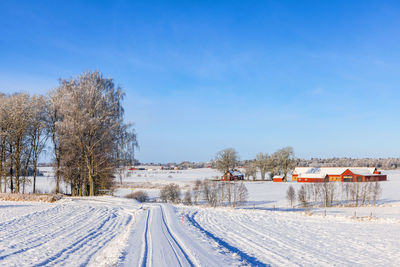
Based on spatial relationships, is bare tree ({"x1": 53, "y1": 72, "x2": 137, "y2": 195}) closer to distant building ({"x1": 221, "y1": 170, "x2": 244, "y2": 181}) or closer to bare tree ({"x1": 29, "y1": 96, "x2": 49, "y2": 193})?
bare tree ({"x1": 29, "y1": 96, "x2": 49, "y2": 193})

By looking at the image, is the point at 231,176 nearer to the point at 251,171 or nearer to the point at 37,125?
the point at 251,171

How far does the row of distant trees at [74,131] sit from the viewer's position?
3247cm

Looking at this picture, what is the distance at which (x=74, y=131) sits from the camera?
32.0 m

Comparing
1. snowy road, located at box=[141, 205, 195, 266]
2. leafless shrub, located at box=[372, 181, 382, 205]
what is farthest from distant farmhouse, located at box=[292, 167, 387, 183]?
snowy road, located at box=[141, 205, 195, 266]

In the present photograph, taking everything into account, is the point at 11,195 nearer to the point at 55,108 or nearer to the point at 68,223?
the point at 55,108

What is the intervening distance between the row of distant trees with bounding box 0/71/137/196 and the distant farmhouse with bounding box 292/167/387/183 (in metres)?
71.7

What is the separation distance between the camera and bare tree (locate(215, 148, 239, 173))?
3962 inches

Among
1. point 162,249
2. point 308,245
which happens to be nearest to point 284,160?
point 308,245

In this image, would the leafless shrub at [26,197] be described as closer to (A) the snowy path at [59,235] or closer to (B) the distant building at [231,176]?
(A) the snowy path at [59,235]

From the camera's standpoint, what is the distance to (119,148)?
112ft

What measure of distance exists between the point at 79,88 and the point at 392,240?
101 ft

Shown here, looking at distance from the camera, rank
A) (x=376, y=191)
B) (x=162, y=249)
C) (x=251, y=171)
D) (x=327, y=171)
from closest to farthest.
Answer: (x=162, y=249), (x=376, y=191), (x=327, y=171), (x=251, y=171)

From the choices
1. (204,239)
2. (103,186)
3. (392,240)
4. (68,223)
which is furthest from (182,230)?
(103,186)

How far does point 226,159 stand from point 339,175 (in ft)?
112
